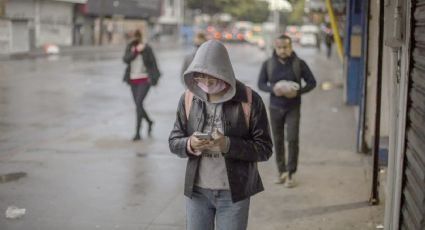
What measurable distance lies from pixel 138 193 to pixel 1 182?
1.71 metres

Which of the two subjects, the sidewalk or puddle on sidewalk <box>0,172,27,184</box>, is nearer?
the sidewalk

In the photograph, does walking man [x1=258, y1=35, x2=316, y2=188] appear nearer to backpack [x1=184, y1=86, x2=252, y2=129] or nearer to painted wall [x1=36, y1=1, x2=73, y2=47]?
backpack [x1=184, y1=86, x2=252, y2=129]

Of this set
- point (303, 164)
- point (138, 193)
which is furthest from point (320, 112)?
point (138, 193)

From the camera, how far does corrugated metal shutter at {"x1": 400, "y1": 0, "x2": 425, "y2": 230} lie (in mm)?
3469

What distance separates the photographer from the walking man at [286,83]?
24.3 ft

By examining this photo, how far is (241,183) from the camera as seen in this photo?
3.85 m

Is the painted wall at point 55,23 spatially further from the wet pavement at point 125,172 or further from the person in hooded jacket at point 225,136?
the person in hooded jacket at point 225,136

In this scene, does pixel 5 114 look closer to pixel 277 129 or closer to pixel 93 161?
pixel 93 161

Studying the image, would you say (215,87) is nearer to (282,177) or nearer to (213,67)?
(213,67)

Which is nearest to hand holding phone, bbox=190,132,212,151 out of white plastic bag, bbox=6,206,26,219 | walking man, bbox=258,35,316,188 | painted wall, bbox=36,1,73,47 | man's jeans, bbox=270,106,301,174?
white plastic bag, bbox=6,206,26,219

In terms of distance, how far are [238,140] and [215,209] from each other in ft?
1.64

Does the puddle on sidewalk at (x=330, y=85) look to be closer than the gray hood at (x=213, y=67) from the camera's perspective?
No

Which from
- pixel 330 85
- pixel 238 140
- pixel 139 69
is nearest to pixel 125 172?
pixel 139 69

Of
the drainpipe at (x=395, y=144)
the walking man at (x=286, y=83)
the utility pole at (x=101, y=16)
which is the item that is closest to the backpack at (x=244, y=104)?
the drainpipe at (x=395, y=144)
